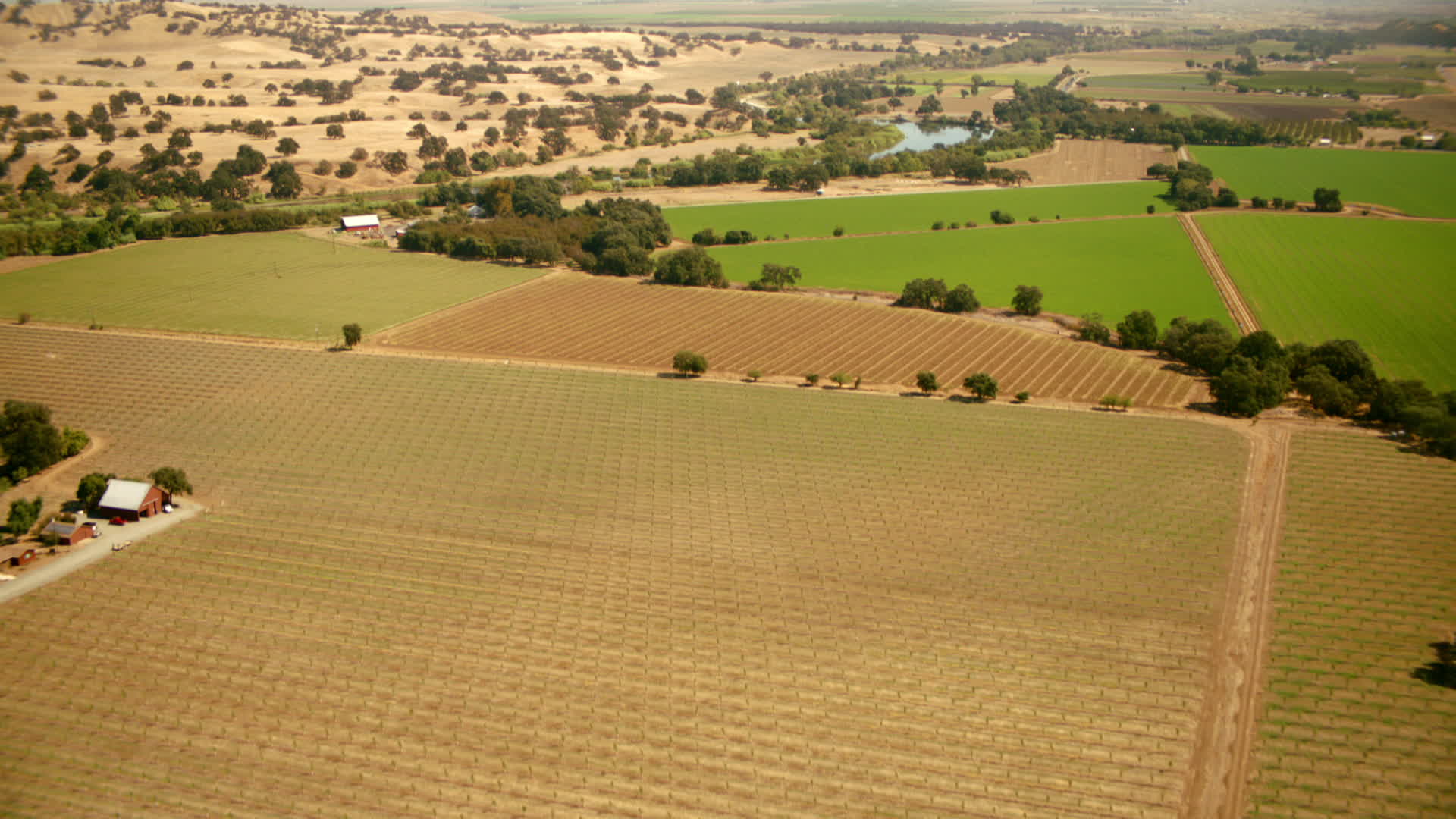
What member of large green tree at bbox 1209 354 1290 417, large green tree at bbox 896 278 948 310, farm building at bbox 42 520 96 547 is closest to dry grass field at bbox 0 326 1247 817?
large green tree at bbox 1209 354 1290 417

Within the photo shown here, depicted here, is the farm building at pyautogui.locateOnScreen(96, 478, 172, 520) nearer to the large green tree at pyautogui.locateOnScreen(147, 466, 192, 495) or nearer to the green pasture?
the large green tree at pyautogui.locateOnScreen(147, 466, 192, 495)

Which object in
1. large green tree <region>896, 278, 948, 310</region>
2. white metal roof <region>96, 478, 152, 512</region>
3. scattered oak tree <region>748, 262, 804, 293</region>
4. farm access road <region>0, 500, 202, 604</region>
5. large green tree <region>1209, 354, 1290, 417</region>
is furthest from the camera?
scattered oak tree <region>748, 262, 804, 293</region>

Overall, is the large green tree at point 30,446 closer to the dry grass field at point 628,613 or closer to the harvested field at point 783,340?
the dry grass field at point 628,613

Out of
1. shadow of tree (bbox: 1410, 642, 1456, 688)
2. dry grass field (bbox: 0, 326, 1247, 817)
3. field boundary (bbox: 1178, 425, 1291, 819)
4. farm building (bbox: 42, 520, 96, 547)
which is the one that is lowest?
shadow of tree (bbox: 1410, 642, 1456, 688)

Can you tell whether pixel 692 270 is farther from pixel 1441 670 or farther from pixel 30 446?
pixel 1441 670

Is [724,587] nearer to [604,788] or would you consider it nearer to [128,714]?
[604,788]

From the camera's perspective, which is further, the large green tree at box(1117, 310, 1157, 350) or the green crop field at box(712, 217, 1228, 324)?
the green crop field at box(712, 217, 1228, 324)

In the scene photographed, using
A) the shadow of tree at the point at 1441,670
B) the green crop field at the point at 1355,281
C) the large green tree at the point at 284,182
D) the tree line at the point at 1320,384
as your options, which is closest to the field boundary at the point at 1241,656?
the shadow of tree at the point at 1441,670
